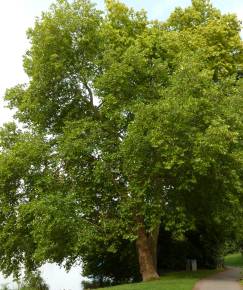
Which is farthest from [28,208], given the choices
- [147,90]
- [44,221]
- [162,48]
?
[162,48]

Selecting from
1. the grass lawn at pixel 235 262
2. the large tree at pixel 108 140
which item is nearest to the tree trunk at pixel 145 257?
the large tree at pixel 108 140

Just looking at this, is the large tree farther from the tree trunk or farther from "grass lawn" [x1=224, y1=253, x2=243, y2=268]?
"grass lawn" [x1=224, y1=253, x2=243, y2=268]

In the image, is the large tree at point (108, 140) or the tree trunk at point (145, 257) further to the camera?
the tree trunk at point (145, 257)

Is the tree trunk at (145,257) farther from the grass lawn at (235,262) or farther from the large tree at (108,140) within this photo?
the grass lawn at (235,262)

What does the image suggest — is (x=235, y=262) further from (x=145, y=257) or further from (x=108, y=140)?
(x=108, y=140)

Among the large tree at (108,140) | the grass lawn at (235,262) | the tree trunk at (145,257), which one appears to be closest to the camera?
the large tree at (108,140)

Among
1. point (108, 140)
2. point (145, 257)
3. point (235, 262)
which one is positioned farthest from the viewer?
point (235, 262)

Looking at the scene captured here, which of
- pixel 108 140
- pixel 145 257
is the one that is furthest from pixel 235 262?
pixel 108 140

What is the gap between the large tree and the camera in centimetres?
2339

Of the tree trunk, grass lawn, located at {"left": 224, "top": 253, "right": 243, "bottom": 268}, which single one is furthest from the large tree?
grass lawn, located at {"left": 224, "top": 253, "right": 243, "bottom": 268}

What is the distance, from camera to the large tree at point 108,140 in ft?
76.7

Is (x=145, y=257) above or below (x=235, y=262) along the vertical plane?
below

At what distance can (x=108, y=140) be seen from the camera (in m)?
26.1

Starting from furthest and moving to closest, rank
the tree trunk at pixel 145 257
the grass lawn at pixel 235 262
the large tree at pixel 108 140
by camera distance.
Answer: the grass lawn at pixel 235 262, the tree trunk at pixel 145 257, the large tree at pixel 108 140
